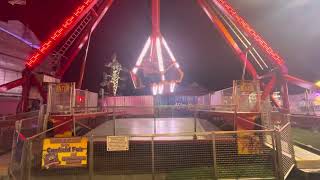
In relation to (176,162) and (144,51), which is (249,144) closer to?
(176,162)

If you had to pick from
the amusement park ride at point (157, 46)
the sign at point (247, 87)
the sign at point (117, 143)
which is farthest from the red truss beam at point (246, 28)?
the sign at point (117, 143)

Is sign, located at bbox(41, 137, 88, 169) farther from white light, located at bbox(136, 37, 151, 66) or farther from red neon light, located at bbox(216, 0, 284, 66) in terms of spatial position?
white light, located at bbox(136, 37, 151, 66)

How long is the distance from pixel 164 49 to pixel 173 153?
985 inches

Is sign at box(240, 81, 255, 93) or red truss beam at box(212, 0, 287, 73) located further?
red truss beam at box(212, 0, 287, 73)

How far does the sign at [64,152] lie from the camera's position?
7965 millimetres

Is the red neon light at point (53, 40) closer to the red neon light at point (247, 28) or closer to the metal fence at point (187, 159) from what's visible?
the metal fence at point (187, 159)

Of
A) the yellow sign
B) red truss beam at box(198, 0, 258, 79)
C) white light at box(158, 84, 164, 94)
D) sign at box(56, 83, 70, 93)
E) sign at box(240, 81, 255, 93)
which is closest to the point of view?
the yellow sign

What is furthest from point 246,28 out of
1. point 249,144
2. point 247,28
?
point 249,144

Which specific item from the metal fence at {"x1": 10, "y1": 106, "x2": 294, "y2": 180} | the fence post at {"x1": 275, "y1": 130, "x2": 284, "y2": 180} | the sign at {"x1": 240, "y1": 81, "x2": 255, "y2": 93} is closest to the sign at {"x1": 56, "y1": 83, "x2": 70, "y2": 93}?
the metal fence at {"x1": 10, "y1": 106, "x2": 294, "y2": 180}

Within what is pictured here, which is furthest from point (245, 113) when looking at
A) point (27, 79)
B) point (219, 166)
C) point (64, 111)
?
point (27, 79)

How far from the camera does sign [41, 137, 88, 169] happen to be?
7.96 metres

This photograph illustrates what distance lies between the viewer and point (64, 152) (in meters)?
7.99

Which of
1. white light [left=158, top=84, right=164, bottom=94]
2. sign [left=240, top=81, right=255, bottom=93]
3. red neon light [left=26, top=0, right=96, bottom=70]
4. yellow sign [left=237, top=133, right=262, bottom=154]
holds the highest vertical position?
red neon light [left=26, top=0, right=96, bottom=70]

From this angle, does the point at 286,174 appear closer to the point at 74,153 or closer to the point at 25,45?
the point at 74,153
